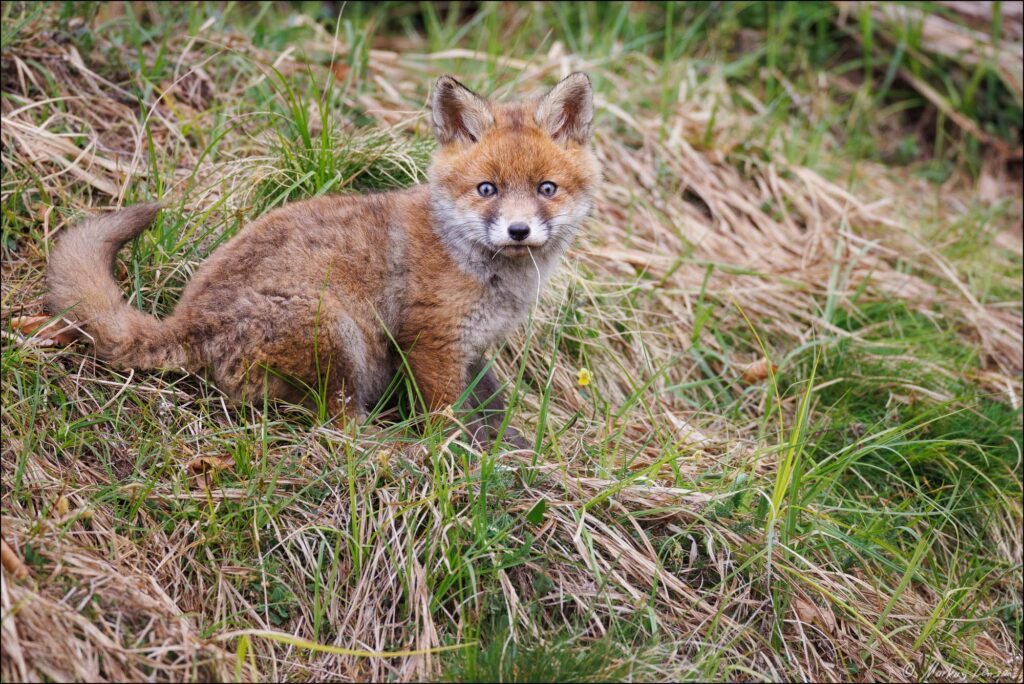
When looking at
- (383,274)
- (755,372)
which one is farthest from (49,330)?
(755,372)

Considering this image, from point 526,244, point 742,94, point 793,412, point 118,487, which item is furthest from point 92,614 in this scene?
point 742,94

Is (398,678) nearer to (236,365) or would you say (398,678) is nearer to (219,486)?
(219,486)

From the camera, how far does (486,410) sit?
15.0 ft

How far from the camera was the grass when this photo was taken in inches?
138

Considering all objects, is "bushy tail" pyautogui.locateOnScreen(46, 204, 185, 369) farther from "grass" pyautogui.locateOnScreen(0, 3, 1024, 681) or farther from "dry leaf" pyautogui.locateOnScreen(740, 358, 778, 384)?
"dry leaf" pyautogui.locateOnScreen(740, 358, 778, 384)

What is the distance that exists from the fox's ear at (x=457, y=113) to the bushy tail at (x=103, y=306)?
1.53m

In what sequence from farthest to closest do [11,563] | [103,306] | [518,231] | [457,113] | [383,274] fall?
[457,113], [383,274], [518,231], [103,306], [11,563]

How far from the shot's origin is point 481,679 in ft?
10.6

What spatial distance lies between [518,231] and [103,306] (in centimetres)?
178

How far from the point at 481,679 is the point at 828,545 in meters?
1.74

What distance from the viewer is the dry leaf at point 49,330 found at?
159 inches

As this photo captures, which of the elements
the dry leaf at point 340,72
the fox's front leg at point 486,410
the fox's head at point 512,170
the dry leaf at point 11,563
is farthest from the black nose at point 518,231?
the dry leaf at point 340,72

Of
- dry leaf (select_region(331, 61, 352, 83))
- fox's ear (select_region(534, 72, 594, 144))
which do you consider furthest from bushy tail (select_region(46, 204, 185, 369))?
dry leaf (select_region(331, 61, 352, 83))

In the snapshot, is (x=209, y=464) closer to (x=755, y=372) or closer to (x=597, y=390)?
(x=597, y=390)
